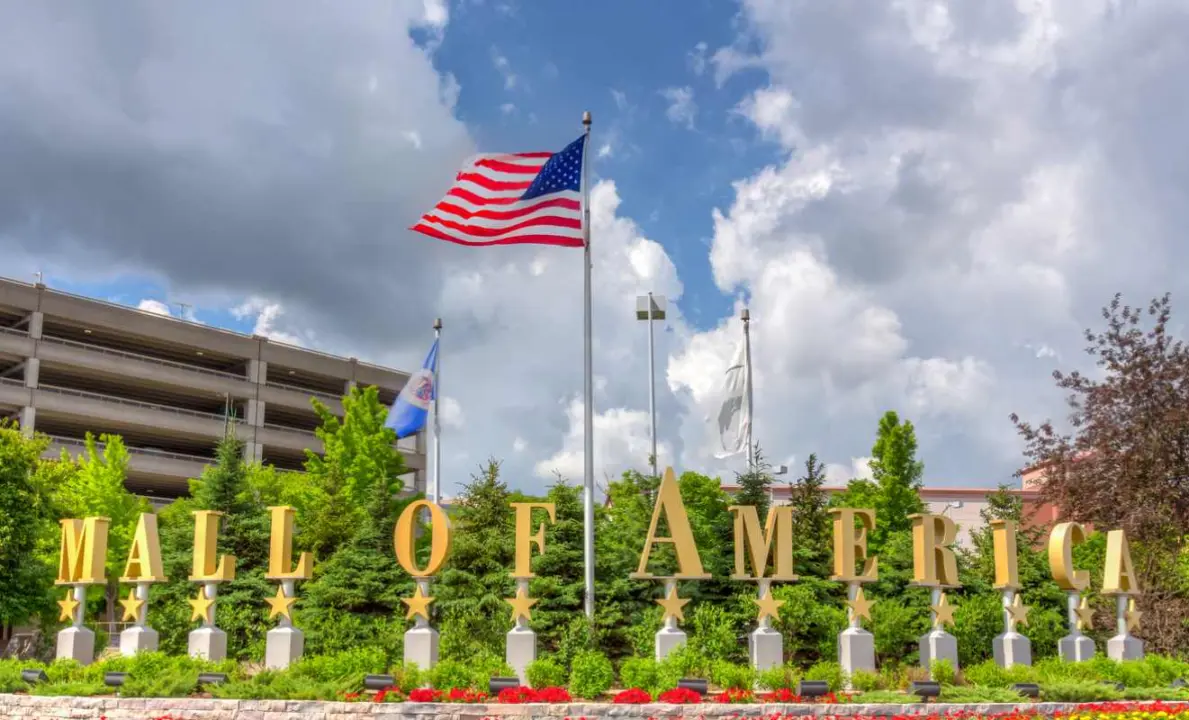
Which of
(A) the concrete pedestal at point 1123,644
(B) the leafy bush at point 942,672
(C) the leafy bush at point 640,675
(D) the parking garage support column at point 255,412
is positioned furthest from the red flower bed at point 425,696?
(D) the parking garage support column at point 255,412

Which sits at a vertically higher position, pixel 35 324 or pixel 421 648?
pixel 35 324

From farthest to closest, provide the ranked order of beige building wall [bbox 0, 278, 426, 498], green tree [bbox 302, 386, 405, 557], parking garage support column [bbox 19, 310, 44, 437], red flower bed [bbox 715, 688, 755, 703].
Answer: beige building wall [bbox 0, 278, 426, 498], parking garage support column [bbox 19, 310, 44, 437], green tree [bbox 302, 386, 405, 557], red flower bed [bbox 715, 688, 755, 703]

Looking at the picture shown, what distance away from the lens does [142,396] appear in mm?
77938

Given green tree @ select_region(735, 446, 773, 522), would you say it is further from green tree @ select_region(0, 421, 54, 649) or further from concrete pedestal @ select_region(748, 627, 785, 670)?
green tree @ select_region(0, 421, 54, 649)

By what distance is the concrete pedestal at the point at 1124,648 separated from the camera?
27094mm

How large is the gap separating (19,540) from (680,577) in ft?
81.2

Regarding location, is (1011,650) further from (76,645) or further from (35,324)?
(35,324)

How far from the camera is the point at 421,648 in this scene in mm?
24594

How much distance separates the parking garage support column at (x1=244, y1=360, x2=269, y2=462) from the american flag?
5437 cm

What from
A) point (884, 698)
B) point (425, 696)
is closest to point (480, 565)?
point (425, 696)

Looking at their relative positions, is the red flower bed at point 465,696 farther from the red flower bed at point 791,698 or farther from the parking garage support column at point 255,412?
the parking garage support column at point 255,412

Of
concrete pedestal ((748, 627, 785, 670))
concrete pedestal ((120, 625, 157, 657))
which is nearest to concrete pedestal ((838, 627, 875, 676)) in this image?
concrete pedestal ((748, 627, 785, 670))

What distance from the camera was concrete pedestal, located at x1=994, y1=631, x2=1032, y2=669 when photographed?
25.7 metres

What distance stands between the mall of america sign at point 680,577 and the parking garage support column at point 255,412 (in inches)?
1925
